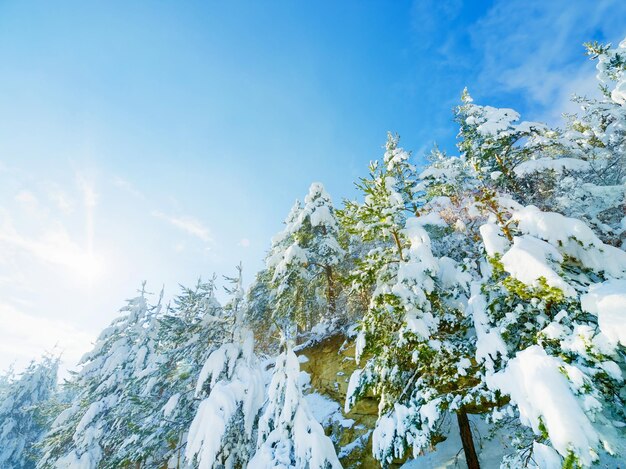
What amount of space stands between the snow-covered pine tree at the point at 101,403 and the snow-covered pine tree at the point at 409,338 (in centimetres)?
1451

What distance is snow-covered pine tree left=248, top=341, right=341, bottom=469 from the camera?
20.3 feet

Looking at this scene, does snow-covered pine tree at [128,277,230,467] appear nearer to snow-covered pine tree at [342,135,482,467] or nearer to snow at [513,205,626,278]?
snow-covered pine tree at [342,135,482,467]

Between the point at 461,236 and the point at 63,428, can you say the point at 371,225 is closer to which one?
the point at 461,236

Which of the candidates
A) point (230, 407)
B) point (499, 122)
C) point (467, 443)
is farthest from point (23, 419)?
point (499, 122)

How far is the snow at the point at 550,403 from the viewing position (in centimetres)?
363

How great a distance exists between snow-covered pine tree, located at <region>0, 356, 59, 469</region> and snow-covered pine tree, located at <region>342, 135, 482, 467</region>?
4179cm

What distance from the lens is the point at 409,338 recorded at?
7.24 metres

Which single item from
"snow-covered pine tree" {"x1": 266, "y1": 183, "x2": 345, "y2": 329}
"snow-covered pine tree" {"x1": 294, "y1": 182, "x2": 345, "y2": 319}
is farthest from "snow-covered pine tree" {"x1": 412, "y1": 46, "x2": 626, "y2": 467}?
"snow-covered pine tree" {"x1": 294, "y1": 182, "x2": 345, "y2": 319}

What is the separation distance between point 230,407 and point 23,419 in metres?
49.1

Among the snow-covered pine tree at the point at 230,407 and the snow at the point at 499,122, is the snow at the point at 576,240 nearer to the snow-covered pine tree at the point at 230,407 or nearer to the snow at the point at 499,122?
the snow-covered pine tree at the point at 230,407

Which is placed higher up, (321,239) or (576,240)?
(321,239)

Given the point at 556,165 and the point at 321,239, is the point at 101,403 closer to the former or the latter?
the point at 321,239

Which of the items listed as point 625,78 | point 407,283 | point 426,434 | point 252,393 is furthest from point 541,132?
point 252,393

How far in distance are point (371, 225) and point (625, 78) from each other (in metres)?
Answer: 12.8
